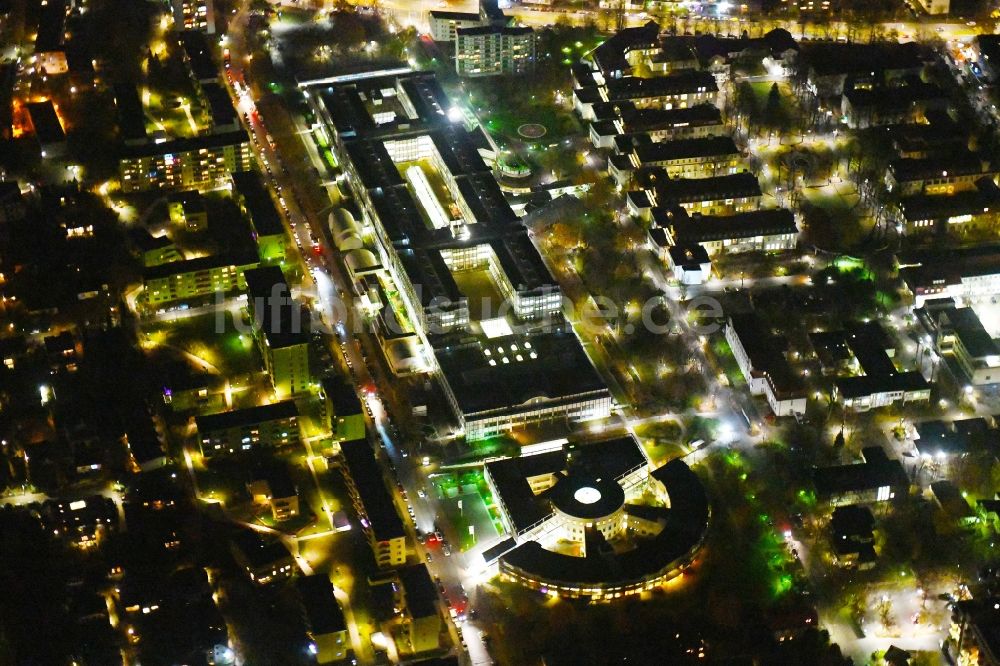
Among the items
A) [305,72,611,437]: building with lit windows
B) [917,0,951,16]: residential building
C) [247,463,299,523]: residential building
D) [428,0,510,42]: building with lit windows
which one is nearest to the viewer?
[247,463,299,523]: residential building

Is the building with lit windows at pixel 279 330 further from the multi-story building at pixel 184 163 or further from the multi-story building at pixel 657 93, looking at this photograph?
the multi-story building at pixel 657 93

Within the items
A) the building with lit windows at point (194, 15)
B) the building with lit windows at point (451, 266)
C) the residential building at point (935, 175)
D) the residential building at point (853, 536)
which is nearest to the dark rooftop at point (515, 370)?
the building with lit windows at point (451, 266)

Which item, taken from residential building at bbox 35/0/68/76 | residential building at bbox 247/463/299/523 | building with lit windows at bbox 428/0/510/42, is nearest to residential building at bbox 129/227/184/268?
residential building at bbox 247/463/299/523

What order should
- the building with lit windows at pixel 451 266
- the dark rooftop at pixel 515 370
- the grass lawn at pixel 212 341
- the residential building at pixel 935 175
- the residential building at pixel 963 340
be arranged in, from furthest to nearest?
1. the residential building at pixel 935 175
2. the grass lawn at pixel 212 341
3. the residential building at pixel 963 340
4. the building with lit windows at pixel 451 266
5. the dark rooftop at pixel 515 370

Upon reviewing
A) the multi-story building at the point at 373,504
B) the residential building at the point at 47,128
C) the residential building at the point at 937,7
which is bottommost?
the residential building at the point at 937,7

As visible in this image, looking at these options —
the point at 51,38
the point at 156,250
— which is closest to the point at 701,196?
the point at 156,250

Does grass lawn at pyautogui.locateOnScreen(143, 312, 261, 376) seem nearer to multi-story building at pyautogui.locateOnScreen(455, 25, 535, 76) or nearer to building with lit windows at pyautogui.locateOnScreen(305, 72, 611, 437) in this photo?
building with lit windows at pyautogui.locateOnScreen(305, 72, 611, 437)
